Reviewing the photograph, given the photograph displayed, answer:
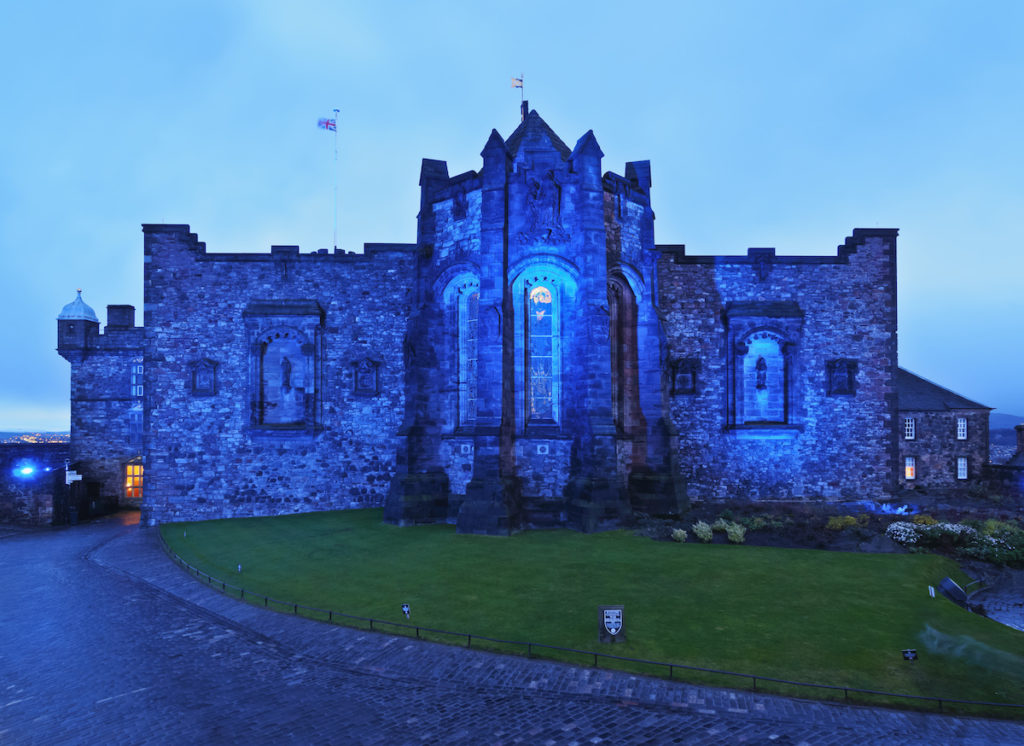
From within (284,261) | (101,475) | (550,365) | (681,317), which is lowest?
(101,475)

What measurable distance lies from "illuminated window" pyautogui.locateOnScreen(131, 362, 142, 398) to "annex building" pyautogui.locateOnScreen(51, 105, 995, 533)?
6992 millimetres

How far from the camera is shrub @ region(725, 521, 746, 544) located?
16062 millimetres

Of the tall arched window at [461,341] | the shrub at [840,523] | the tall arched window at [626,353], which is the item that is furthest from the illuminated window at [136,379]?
the shrub at [840,523]

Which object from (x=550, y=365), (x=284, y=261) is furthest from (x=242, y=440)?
(x=550, y=365)

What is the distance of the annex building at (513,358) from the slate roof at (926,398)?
753 cm

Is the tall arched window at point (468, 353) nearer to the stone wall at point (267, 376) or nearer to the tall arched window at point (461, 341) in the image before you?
the tall arched window at point (461, 341)

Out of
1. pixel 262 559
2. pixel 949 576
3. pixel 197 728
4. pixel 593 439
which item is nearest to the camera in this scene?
pixel 197 728

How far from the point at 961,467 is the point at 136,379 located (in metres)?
45.7

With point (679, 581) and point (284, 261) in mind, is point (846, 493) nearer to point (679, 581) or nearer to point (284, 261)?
point (679, 581)

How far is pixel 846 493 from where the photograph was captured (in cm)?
2425

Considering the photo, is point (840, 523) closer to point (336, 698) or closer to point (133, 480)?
point (336, 698)

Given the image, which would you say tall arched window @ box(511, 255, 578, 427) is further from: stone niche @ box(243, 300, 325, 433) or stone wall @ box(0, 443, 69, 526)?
stone wall @ box(0, 443, 69, 526)

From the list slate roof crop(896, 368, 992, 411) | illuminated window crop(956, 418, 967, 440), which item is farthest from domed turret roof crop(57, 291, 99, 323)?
illuminated window crop(956, 418, 967, 440)

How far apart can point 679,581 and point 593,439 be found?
19.4ft
